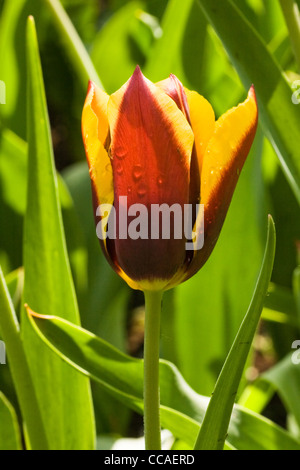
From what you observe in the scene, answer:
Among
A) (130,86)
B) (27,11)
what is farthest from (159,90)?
(27,11)


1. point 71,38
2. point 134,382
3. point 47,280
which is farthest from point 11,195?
point 134,382

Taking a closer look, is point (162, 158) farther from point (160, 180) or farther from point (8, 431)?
point (8, 431)

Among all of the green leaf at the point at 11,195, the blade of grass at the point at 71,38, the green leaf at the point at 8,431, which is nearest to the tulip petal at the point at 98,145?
the green leaf at the point at 8,431

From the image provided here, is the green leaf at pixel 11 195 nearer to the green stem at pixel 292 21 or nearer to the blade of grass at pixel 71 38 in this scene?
the blade of grass at pixel 71 38

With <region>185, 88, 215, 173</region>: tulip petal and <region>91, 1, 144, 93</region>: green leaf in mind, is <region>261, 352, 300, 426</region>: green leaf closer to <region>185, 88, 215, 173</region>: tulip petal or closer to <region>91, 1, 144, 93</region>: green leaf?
<region>185, 88, 215, 173</region>: tulip petal

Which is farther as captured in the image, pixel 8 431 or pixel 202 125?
pixel 8 431
